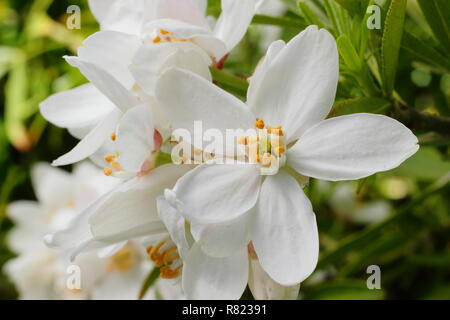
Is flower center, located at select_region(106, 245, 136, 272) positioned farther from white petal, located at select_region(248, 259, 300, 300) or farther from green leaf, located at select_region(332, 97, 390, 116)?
green leaf, located at select_region(332, 97, 390, 116)

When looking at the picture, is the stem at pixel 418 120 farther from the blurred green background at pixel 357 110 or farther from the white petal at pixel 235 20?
the white petal at pixel 235 20

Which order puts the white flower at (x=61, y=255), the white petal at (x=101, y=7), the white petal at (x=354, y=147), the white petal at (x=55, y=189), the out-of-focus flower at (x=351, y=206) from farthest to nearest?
the out-of-focus flower at (x=351, y=206), the white petal at (x=55, y=189), the white flower at (x=61, y=255), the white petal at (x=101, y=7), the white petal at (x=354, y=147)

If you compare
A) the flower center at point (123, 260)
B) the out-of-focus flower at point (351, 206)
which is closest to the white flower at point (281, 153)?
the flower center at point (123, 260)

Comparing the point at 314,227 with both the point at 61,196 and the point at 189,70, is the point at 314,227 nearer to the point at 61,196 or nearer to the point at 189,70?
the point at 189,70

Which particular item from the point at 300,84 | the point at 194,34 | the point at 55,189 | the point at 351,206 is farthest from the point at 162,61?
the point at 351,206

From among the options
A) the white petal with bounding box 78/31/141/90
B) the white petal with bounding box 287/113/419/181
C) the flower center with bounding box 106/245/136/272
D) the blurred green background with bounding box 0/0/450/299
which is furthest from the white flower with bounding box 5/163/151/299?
the white petal with bounding box 287/113/419/181
